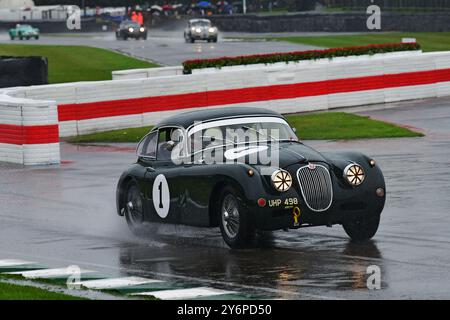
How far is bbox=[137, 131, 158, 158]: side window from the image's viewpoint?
1633 cm

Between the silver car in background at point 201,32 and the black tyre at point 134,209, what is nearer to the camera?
the black tyre at point 134,209

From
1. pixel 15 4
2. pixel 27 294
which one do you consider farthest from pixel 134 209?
pixel 15 4

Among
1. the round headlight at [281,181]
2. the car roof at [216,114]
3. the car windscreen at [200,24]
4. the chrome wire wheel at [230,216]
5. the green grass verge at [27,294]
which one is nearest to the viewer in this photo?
the green grass verge at [27,294]

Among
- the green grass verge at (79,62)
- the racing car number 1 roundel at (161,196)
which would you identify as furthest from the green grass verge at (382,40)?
the racing car number 1 roundel at (161,196)

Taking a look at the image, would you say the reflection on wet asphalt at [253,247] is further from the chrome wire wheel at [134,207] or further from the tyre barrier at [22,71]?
the tyre barrier at [22,71]

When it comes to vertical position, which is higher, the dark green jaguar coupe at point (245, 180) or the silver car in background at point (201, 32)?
the dark green jaguar coupe at point (245, 180)

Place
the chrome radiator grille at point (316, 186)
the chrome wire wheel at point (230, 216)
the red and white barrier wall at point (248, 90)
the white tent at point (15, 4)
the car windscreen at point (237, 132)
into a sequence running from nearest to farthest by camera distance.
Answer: the chrome radiator grille at point (316, 186), the chrome wire wheel at point (230, 216), the car windscreen at point (237, 132), the red and white barrier wall at point (248, 90), the white tent at point (15, 4)

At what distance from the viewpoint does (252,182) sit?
13867 mm

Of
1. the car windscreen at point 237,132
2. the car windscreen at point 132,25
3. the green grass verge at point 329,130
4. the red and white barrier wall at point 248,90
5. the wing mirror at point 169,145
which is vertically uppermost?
the car windscreen at point 237,132

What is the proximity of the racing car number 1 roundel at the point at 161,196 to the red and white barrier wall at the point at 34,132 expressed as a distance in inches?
357

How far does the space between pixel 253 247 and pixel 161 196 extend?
1867 mm

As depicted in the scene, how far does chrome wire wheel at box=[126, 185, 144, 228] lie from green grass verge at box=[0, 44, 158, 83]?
28.5 m

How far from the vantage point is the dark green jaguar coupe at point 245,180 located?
13898 mm

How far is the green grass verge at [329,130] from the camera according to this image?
2730cm
